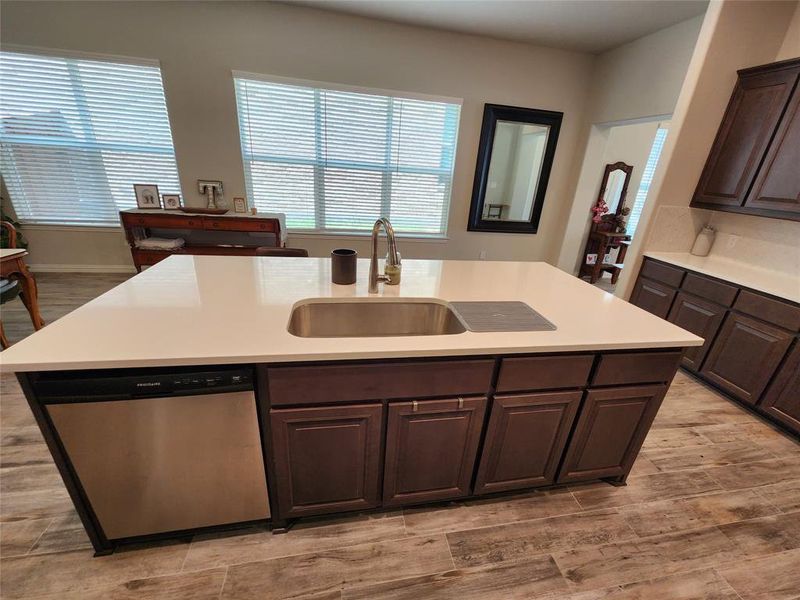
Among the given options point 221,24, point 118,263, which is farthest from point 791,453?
point 118,263

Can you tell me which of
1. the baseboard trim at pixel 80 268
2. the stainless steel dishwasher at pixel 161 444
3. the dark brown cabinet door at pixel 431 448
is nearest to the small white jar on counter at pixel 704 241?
the dark brown cabinet door at pixel 431 448

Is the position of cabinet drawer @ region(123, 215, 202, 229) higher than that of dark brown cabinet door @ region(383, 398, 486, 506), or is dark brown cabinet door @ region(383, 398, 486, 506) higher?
cabinet drawer @ region(123, 215, 202, 229)

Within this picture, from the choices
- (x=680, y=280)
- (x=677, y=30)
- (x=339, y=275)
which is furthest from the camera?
(x=677, y=30)

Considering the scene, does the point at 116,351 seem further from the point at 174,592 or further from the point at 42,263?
the point at 42,263

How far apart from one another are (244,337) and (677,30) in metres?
4.50

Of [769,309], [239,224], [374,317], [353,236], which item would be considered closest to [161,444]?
[374,317]

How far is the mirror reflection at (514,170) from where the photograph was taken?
421cm

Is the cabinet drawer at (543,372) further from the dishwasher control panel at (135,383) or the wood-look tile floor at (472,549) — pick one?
the dishwasher control panel at (135,383)

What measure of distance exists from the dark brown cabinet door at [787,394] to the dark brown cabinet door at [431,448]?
215 cm

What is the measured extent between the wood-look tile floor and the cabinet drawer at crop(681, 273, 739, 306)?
1.12 metres

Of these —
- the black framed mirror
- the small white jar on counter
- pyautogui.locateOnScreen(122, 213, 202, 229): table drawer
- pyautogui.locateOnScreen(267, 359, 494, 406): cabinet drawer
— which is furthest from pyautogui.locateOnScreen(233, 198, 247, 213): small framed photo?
the small white jar on counter

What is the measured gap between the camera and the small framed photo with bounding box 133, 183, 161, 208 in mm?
3555

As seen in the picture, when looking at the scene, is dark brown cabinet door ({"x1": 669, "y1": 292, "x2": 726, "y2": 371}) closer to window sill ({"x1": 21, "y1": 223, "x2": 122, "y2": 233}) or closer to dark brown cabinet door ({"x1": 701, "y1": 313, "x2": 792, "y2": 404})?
dark brown cabinet door ({"x1": 701, "y1": 313, "x2": 792, "y2": 404})

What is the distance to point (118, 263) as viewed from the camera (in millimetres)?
3982
